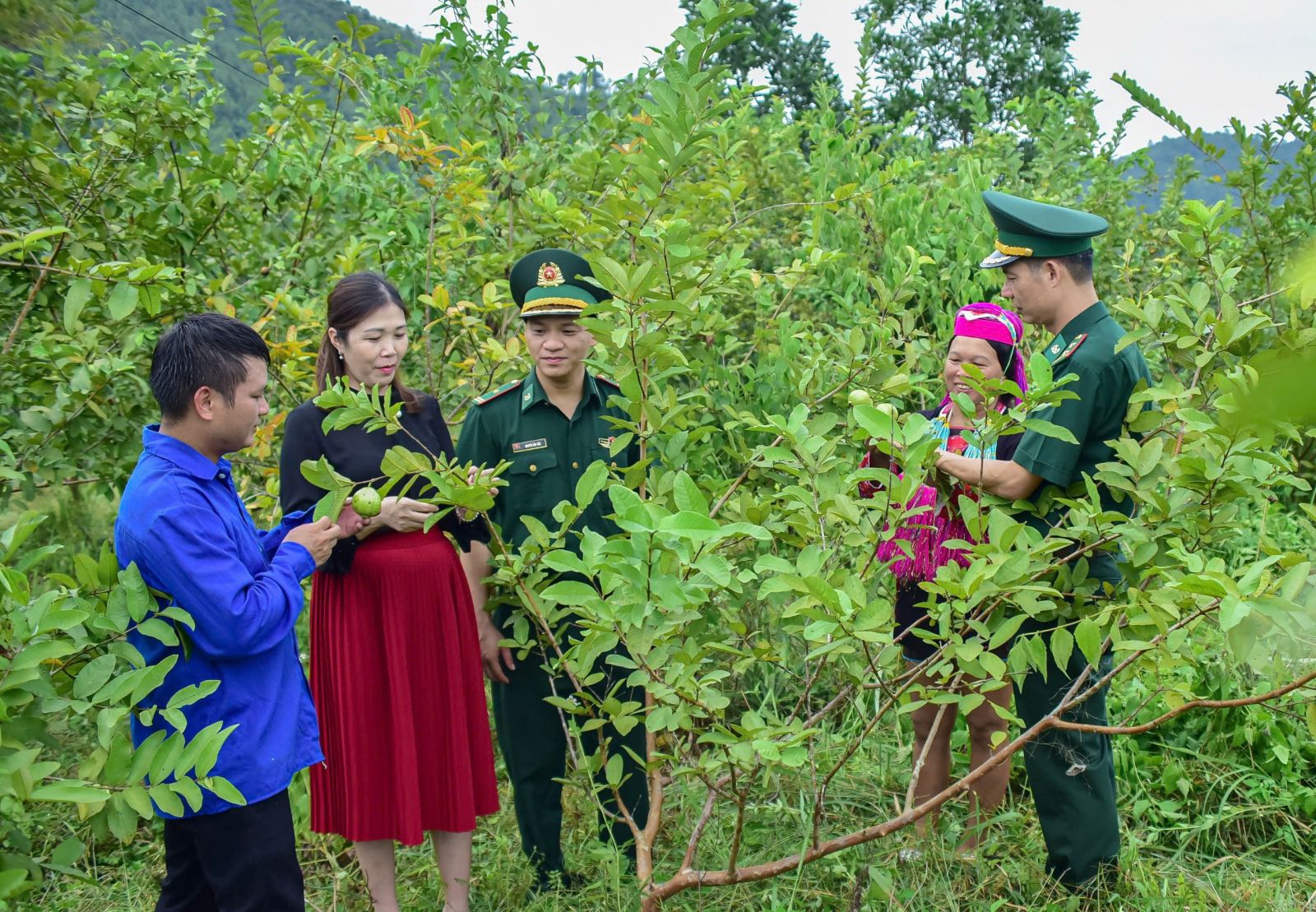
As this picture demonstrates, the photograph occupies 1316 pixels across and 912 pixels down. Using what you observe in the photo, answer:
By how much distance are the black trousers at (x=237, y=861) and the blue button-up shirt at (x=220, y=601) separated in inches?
1.7

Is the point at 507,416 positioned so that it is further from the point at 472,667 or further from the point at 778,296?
the point at 778,296

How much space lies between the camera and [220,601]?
75.7 inches

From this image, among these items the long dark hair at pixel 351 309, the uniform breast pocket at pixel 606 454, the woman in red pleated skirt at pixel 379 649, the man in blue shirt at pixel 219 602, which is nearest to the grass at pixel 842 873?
the woman in red pleated skirt at pixel 379 649

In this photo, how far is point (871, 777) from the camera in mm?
3373

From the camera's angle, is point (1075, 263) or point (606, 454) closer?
point (1075, 263)

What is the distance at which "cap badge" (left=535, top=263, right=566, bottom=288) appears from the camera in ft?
9.11

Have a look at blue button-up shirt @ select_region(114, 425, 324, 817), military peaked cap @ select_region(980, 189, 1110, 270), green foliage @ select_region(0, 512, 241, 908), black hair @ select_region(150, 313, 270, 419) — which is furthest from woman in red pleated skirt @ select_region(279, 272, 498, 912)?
military peaked cap @ select_region(980, 189, 1110, 270)

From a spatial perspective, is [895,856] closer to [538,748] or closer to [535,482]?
[538,748]

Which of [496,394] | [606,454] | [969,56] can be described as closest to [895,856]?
[606,454]

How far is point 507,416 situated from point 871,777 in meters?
1.64

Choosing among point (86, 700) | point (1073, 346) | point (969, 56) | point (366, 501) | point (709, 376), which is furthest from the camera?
point (969, 56)

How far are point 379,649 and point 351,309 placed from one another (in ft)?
2.67

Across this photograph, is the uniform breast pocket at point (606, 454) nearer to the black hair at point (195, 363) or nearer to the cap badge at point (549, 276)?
the cap badge at point (549, 276)

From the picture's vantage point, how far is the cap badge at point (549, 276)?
2.78 m
